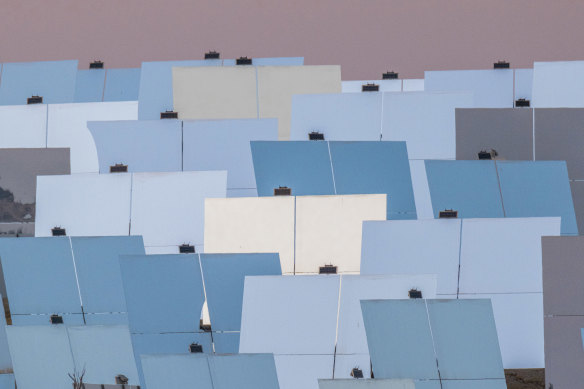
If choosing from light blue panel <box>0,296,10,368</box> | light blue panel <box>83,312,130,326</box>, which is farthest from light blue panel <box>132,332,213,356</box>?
light blue panel <box>0,296,10,368</box>

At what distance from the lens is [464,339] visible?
13211 mm

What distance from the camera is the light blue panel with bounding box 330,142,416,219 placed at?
1631 cm

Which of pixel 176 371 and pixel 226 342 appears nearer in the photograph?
pixel 176 371

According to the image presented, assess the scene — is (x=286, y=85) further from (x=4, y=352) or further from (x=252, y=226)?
(x=4, y=352)

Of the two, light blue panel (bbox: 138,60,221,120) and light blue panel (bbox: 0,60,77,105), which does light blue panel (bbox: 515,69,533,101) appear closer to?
light blue panel (bbox: 138,60,221,120)

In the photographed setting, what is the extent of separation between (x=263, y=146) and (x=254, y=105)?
3.14 meters

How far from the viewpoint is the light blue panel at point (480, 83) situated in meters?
20.0

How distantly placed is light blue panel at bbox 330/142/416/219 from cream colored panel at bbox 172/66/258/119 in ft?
10.2

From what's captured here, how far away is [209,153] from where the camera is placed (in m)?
17.2

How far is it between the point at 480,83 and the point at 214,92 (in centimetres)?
399

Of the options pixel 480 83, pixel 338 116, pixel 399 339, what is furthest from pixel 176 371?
pixel 480 83

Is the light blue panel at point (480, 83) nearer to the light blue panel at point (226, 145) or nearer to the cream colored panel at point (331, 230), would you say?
the light blue panel at point (226, 145)

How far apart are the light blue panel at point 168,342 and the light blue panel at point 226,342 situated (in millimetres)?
78

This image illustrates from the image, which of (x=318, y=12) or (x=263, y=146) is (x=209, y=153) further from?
(x=318, y=12)
